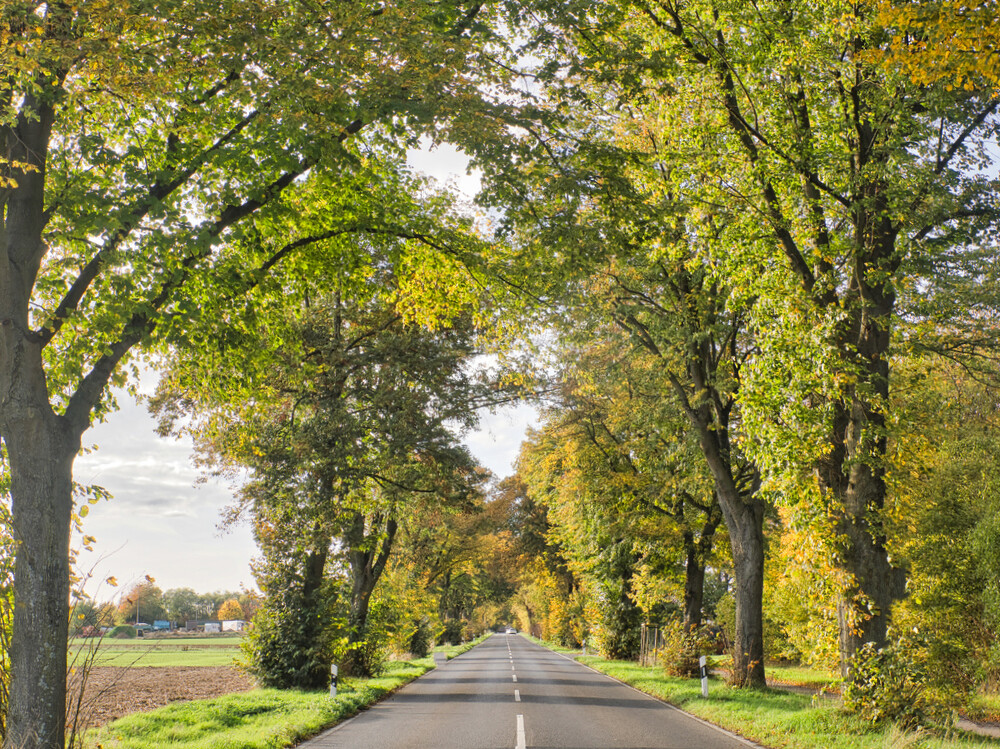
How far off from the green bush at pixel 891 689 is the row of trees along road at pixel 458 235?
0.42m

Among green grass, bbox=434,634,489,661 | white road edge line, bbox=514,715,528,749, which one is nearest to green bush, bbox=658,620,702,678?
white road edge line, bbox=514,715,528,749

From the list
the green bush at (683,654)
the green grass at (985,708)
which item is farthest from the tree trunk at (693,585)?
the green grass at (985,708)

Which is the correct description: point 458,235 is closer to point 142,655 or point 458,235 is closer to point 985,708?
point 142,655

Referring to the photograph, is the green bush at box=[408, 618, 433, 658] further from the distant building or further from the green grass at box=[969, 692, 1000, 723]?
the distant building

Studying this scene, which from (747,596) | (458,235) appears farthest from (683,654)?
(458,235)

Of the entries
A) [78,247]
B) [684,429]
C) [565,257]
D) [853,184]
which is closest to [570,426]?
[684,429]

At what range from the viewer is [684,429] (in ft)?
65.0

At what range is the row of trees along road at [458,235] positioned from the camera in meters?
7.33

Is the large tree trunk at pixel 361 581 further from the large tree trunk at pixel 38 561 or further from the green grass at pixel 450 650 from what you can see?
the green grass at pixel 450 650

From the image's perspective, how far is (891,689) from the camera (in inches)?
407

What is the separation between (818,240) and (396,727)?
430 inches

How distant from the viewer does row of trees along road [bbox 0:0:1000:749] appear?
733cm

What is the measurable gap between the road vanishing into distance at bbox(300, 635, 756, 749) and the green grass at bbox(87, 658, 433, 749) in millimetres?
389

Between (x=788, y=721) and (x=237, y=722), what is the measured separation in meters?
8.76
